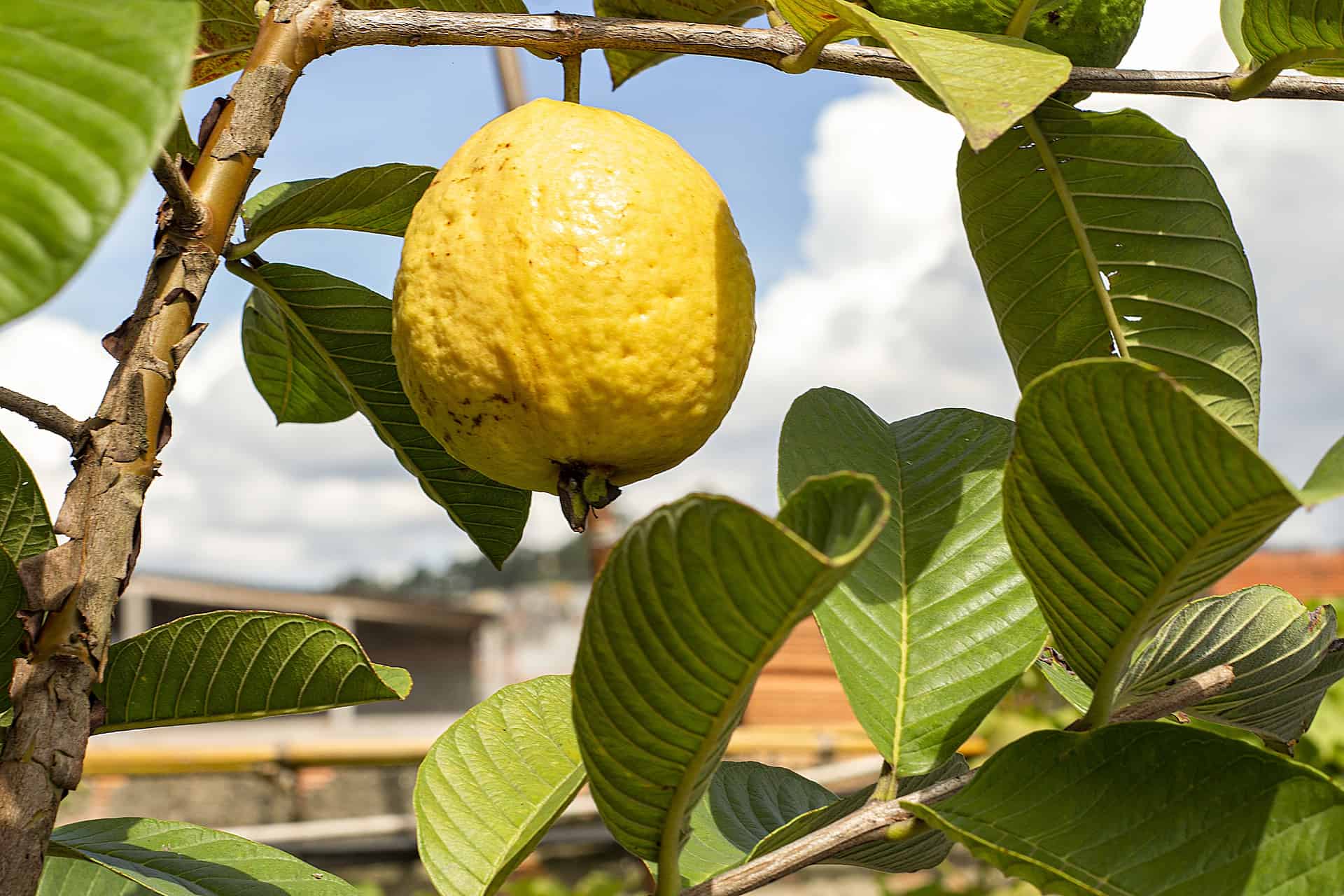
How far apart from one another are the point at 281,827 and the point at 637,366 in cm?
451

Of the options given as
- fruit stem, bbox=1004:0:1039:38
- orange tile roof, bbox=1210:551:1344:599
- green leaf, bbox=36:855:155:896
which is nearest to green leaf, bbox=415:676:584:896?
green leaf, bbox=36:855:155:896

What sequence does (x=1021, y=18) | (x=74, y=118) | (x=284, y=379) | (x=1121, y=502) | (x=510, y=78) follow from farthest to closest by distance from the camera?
(x=510, y=78)
(x=284, y=379)
(x=1021, y=18)
(x=1121, y=502)
(x=74, y=118)

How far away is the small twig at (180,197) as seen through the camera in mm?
541

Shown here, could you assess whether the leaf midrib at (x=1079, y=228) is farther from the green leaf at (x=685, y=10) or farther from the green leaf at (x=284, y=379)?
the green leaf at (x=284, y=379)

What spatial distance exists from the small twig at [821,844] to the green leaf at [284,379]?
61 cm

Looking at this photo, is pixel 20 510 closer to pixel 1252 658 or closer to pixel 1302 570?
pixel 1252 658

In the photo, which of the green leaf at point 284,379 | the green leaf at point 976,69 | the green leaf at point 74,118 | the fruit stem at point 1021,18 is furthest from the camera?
the green leaf at point 284,379

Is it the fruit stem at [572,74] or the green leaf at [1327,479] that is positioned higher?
the fruit stem at [572,74]

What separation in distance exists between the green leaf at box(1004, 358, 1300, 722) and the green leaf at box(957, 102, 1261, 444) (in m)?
0.24

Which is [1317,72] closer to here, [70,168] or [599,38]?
[599,38]

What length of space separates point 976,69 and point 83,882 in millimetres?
655

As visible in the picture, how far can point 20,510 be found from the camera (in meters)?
0.67

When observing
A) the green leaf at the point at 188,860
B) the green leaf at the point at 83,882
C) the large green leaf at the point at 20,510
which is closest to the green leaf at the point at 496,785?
the green leaf at the point at 188,860

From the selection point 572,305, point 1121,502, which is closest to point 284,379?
point 572,305
